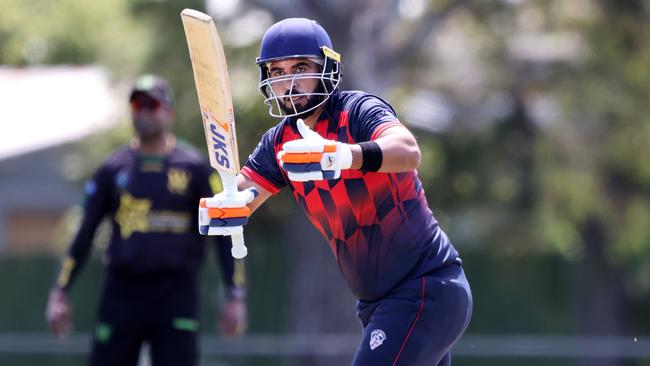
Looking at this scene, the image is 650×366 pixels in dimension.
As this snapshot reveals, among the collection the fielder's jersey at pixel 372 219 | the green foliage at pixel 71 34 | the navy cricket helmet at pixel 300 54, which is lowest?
the green foliage at pixel 71 34

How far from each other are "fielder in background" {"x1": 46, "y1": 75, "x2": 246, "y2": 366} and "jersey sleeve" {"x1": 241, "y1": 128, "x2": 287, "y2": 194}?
92.7 inches

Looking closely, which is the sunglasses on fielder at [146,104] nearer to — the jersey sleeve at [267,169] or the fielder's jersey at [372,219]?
the jersey sleeve at [267,169]

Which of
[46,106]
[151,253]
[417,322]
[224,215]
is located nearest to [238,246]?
[224,215]

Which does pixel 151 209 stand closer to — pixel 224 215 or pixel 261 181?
pixel 261 181

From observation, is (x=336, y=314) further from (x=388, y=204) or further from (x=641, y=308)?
(x=388, y=204)

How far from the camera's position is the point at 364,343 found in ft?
17.5

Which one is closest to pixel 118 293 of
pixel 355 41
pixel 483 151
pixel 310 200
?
pixel 310 200

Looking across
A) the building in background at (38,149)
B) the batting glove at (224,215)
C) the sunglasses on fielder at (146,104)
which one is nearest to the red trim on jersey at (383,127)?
the batting glove at (224,215)

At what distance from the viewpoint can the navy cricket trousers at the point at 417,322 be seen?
5301 millimetres

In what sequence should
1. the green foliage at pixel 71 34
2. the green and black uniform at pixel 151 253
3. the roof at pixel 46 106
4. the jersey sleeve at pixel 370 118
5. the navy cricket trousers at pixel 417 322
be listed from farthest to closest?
the roof at pixel 46 106, the green foliage at pixel 71 34, the green and black uniform at pixel 151 253, the navy cricket trousers at pixel 417 322, the jersey sleeve at pixel 370 118

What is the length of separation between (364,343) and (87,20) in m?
22.7

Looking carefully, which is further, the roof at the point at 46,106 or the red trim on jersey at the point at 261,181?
the roof at the point at 46,106

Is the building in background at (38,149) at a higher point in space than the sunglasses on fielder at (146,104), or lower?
lower

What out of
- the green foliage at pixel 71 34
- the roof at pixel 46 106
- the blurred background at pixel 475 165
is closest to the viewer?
the blurred background at pixel 475 165
